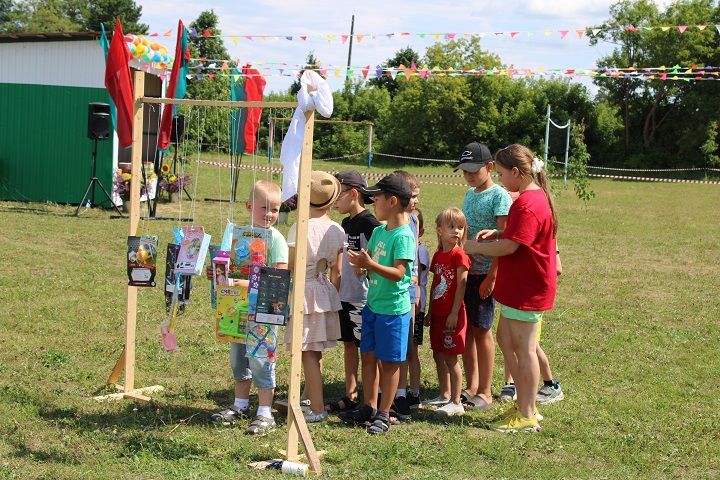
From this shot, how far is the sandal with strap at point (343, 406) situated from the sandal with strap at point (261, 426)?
0.57 meters

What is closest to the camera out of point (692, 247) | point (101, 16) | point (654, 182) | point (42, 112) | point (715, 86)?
point (692, 247)

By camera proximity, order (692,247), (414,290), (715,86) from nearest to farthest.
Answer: (414,290) < (692,247) < (715,86)

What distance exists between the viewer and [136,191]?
18.4 feet

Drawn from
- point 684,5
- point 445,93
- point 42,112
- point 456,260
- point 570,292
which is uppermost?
point 684,5

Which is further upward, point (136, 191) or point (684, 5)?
point (684, 5)

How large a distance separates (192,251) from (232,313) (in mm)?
429

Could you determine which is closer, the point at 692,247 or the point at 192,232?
the point at 192,232

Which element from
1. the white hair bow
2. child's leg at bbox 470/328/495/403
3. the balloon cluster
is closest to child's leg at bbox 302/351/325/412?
child's leg at bbox 470/328/495/403

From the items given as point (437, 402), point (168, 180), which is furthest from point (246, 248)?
point (168, 180)

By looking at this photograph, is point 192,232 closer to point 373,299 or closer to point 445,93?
point 373,299

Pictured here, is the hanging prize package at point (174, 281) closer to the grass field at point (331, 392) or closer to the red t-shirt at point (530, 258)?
the grass field at point (331, 392)

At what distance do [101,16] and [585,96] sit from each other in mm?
43947

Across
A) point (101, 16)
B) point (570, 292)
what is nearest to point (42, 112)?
point (570, 292)

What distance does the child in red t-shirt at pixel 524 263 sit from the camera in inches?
200
